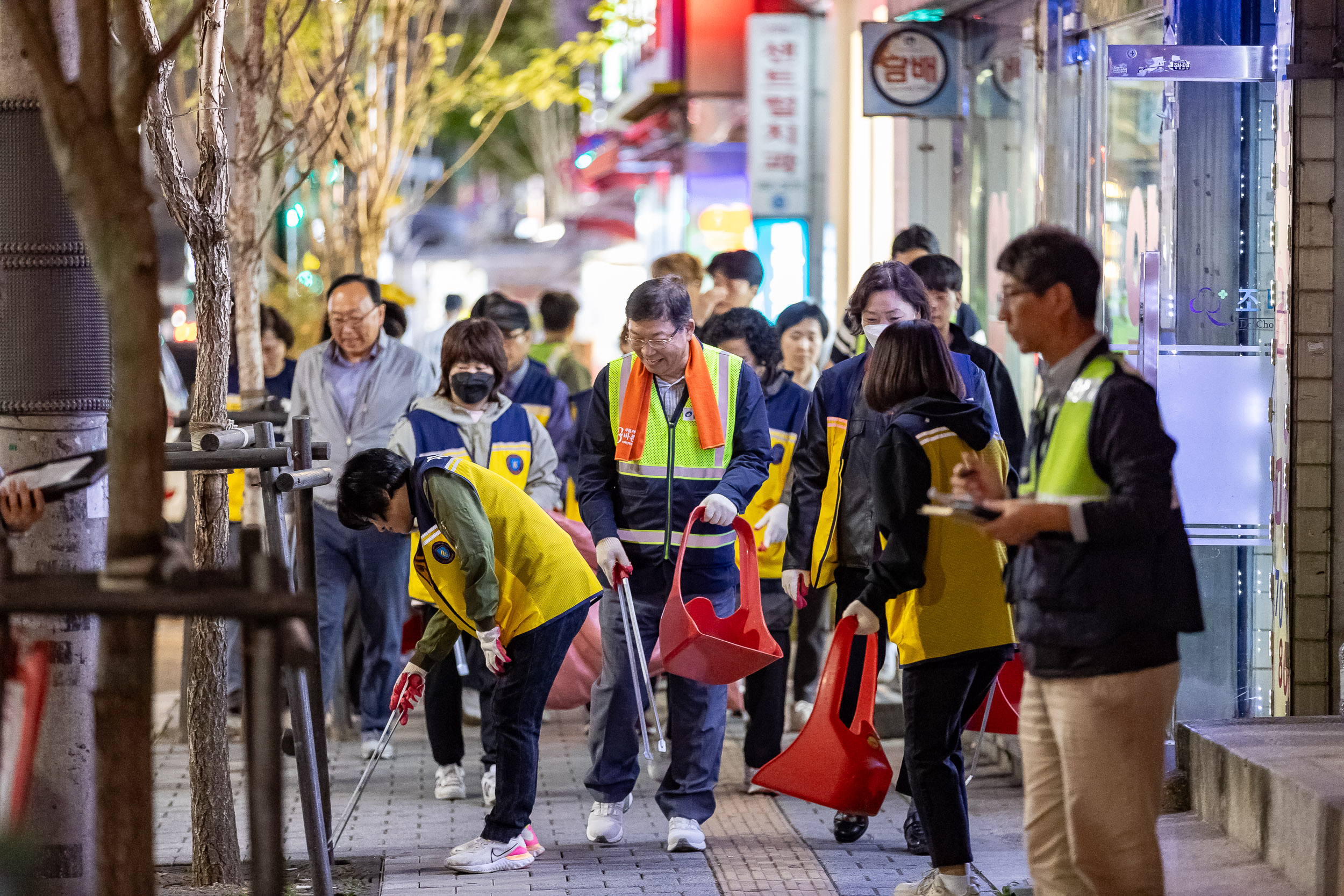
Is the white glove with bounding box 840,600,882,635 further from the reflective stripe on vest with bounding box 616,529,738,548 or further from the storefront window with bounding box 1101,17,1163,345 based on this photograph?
the storefront window with bounding box 1101,17,1163,345

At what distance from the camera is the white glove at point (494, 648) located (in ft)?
17.0

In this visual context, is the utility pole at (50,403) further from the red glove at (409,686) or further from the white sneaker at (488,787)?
the white sneaker at (488,787)

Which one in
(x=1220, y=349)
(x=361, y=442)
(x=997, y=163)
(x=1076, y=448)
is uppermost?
(x=997, y=163)

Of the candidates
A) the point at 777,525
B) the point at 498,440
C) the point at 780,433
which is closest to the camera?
the point at 777,525

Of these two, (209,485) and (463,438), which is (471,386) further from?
(209,485)

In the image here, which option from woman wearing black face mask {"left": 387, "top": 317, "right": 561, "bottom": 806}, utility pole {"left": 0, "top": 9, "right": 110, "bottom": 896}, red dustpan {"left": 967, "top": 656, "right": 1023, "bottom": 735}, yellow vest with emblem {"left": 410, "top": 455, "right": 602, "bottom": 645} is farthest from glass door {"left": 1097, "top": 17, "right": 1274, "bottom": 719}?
utility pole {"left": 0, "top": 9, "right": 110, "bottom": 896}

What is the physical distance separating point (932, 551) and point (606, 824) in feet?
6.18

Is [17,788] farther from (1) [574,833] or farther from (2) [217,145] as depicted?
(1) [574,833]

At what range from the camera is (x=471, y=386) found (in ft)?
22.2

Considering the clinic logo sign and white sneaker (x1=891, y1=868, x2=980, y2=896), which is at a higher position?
the clinic logo sign

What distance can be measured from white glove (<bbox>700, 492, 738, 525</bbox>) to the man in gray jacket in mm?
2112

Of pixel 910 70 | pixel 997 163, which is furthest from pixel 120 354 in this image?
pixel 997 163

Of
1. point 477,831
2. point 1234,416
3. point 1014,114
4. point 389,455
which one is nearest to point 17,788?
point 389,455

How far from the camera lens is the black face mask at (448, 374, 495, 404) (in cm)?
678
